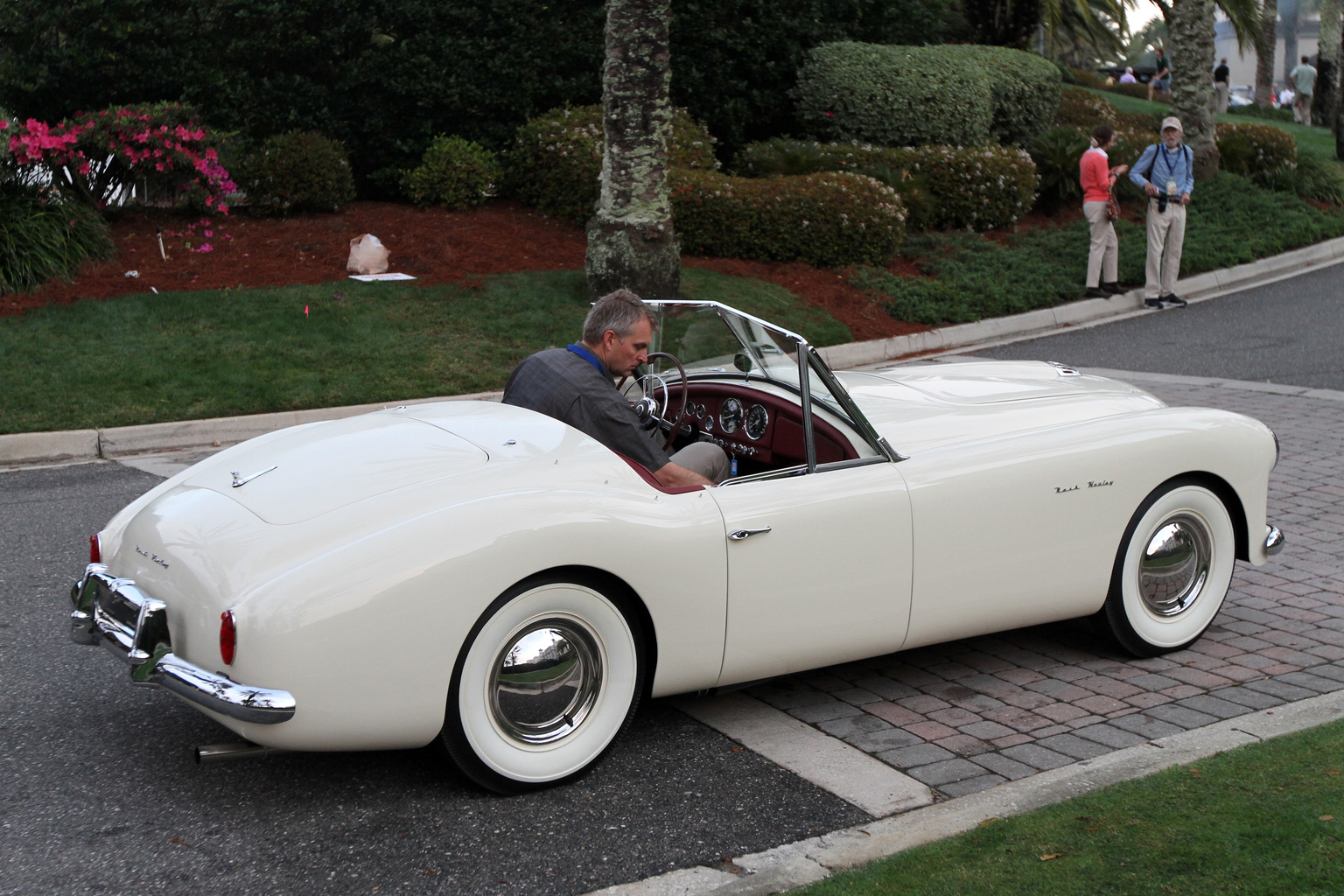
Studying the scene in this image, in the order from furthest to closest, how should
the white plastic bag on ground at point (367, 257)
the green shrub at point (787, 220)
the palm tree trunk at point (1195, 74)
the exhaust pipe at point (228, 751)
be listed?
the palm tree trunk at point (1195, 74) → the green shrub at point (787, 220) → the white plastic bag on ground at point (367, 257) → the exhaust pipe at point (228, 751)

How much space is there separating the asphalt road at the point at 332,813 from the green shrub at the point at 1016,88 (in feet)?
49.7

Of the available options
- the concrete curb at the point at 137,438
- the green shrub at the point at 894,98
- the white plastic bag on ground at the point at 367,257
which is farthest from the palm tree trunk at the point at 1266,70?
the concrete curb at the point at 137,438

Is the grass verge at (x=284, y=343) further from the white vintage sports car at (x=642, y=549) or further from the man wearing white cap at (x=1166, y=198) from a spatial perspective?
the white vintage sports car at (x=642, y=549)

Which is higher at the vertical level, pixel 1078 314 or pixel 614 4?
pixel 614 4

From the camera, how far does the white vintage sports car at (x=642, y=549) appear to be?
3395mm

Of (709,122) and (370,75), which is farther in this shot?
(709,122)

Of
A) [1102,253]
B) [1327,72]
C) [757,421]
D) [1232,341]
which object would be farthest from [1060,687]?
[1327,72]

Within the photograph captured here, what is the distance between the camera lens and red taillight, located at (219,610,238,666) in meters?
3.31

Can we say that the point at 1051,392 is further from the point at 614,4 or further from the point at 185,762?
the point at 614,4

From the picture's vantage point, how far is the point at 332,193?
46.4ft

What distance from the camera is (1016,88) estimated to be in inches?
704

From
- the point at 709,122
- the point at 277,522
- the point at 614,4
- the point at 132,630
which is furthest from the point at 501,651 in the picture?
the point at 709,122

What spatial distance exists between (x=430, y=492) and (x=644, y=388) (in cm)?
144

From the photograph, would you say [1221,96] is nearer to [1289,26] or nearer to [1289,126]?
[1289,126]
